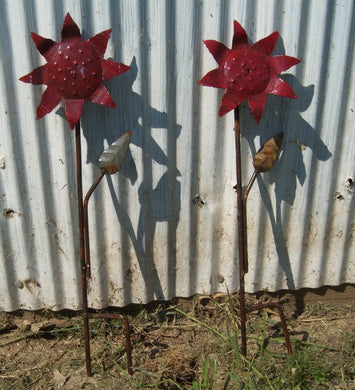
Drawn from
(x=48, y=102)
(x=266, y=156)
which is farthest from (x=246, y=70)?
(x=48, y=102)

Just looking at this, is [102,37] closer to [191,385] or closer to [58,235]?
[58,235]

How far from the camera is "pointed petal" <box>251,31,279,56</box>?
7.50ft

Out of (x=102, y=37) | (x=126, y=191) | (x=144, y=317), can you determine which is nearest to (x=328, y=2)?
(x=102, y=37)

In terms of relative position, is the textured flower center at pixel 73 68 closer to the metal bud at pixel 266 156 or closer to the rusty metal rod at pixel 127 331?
the metal bud at pixel 266 156

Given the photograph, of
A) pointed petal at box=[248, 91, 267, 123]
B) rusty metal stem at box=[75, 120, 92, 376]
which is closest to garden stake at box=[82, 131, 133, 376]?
rusty metal stem at box=[75, 120, 92, 376]

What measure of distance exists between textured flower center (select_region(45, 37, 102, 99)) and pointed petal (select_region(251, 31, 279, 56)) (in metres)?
0.78

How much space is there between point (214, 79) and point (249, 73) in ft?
0.58

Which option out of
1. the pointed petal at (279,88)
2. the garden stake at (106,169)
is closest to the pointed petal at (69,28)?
the garden stake at (106,169)

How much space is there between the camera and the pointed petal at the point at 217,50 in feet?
7.43

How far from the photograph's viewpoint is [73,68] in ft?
7.36

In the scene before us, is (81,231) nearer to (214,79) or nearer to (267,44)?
(214,79)

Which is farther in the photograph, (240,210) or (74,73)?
(240,210)

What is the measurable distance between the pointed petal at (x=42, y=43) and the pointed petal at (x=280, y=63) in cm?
107

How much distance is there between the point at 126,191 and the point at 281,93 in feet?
3.23
